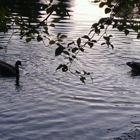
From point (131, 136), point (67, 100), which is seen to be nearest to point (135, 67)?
point (67, 100)

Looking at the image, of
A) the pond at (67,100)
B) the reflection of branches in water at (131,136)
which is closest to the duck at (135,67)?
the pond at (67,100)

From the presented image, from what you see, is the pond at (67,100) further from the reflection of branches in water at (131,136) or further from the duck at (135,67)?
the duck at (135,67)

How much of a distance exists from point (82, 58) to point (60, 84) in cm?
487

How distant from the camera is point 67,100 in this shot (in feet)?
38.9

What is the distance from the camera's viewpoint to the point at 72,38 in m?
23.4

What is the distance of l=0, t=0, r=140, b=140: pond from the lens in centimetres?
930

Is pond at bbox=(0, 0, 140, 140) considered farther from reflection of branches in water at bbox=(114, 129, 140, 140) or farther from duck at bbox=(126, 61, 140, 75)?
duck at bbox=(126, 61, 140, 75)

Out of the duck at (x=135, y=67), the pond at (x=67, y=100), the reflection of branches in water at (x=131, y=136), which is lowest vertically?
the reflection of branches in water at (x=131, y=136)

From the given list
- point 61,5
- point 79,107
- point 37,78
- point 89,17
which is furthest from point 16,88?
point 89,17

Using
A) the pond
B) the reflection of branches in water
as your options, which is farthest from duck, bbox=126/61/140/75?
the reflection of branches in water

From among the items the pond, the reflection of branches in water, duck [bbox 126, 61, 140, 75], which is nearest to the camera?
the reflection of branches in water

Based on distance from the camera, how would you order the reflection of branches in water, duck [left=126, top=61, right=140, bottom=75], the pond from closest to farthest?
the reflection of branches in water < the pond < duck [left=126, top=61, right=140, bottom=75]

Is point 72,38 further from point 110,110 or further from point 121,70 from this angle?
point 110,110

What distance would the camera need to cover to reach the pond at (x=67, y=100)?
930cm
